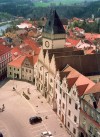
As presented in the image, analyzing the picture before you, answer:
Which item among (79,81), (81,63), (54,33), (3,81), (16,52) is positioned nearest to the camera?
(79,81)

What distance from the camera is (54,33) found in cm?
8131

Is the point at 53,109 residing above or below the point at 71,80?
below

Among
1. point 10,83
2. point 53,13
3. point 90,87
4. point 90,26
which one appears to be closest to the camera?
point 90,87

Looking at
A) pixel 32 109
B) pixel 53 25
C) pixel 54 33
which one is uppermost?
pixel 53 25

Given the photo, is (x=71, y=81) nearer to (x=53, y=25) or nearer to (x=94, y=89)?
(x=94, y=89)

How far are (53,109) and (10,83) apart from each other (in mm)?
23863

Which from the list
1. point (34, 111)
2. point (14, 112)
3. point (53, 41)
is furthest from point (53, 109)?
point (53, 41)

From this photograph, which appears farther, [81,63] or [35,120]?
[81,63]

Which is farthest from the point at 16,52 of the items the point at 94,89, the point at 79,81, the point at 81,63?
the point at 94,89

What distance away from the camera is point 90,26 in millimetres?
198375

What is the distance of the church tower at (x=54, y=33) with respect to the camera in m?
81.6

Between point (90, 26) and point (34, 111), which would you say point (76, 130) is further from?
point (90, 26)

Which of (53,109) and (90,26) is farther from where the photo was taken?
(90,26)

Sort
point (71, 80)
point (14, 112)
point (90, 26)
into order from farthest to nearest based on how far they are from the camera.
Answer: point (90, 26) < point (14, 112) < point (71, 80)
